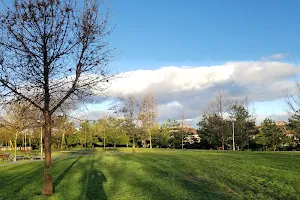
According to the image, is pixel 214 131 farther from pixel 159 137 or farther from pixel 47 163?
pixel 47 163

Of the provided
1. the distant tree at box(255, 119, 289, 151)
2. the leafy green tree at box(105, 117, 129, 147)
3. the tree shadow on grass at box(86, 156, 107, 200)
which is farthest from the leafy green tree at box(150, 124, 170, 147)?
the tree shadow on grass at box(86, 156, 107, 200)

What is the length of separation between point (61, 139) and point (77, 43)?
43.6 m

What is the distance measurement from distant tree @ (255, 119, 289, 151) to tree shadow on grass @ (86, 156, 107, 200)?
118 feet

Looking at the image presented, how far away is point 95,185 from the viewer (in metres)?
10.7

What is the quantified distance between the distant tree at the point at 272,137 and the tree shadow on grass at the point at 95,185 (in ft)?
118

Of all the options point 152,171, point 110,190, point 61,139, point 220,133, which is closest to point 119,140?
point 61,139

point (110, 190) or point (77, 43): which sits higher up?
point (77, 43)

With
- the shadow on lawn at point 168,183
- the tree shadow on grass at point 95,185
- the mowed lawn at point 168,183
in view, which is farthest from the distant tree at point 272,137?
the tree shadow on grass at point 95,185

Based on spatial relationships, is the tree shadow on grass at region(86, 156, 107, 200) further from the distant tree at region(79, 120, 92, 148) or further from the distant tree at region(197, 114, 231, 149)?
the distant tree at region(79, 120, 92, 148)

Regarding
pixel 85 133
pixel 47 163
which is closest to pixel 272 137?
pixel 85 133

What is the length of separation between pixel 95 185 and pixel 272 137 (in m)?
38.6

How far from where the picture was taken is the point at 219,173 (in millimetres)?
13266

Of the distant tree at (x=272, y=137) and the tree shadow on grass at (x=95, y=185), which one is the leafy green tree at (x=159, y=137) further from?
the tree shadow on grass at (x=95, y=185)

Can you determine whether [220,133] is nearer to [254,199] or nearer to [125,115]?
[125,115]
